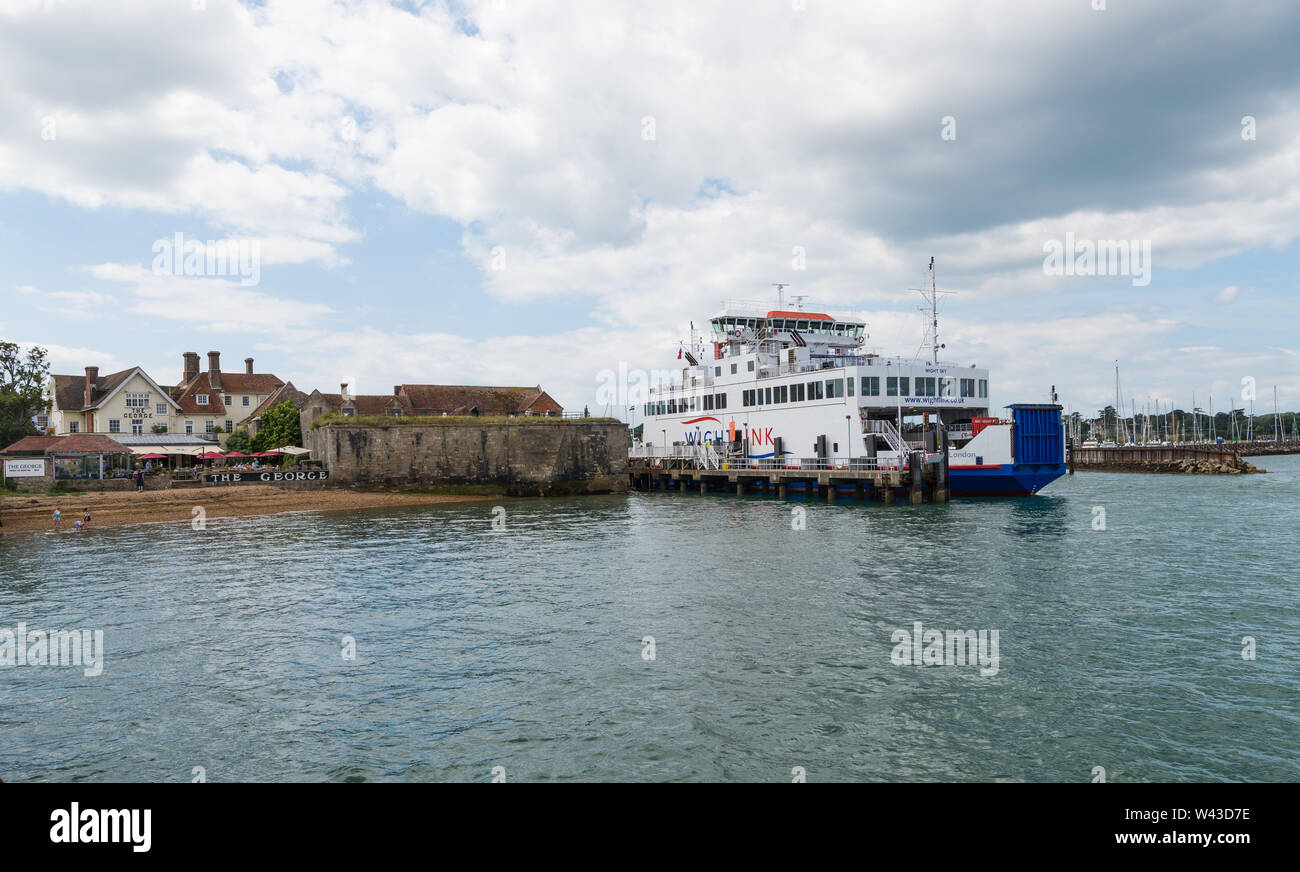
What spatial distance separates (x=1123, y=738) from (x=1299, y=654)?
20.6ft

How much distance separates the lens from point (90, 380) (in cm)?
5872

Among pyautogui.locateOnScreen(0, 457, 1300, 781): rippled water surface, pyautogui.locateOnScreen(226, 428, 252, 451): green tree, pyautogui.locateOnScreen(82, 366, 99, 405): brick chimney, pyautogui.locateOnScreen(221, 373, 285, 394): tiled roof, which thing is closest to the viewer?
pyautogui.locateOnScreen(0, 457, 1300, 781): rippled water surface

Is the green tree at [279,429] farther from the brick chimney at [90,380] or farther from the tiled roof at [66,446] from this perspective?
the brick chimney at [90,380]

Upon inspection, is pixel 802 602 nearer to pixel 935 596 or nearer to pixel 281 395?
pixel 935 596

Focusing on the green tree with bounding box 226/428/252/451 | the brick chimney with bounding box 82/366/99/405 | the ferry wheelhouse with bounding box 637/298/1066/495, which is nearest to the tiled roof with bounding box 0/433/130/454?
the green tree with bounding box 226/428/252/451

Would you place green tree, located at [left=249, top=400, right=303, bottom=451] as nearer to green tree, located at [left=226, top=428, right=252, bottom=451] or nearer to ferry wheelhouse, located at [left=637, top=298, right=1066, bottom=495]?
green tree, located at [left=226, top=428, right=252, bottom=451]

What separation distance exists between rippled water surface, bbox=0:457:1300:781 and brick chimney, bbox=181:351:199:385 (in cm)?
4303

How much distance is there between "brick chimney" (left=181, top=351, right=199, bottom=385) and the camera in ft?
213

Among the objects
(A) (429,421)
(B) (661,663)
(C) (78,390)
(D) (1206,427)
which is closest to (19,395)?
(C) (78,390)

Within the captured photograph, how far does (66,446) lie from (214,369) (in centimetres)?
2320

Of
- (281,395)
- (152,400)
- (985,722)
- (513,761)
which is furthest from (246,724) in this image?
(152,400)

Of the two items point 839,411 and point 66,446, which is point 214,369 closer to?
point 66,446

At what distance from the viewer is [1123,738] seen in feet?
32.2

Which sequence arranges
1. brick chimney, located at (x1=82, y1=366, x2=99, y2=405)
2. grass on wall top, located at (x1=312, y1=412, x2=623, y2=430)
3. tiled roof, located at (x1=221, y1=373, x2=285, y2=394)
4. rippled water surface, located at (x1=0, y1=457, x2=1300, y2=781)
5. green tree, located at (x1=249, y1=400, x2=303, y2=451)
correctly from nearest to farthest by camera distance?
rippled water surface, located at (x1=0, y1=457, x2=1300, y2=781) → grass on wall top, located at (x1=312, y1=412, x2=623, y2=430) → green tree, located at (x1=249, y1=400, x2=303, y2=451) → brick chimney, located at (x1=82, y1=366, x2=99, y2=405) → tiled roof, located at (x1=221, y1=373, x2=285, y2=394)
